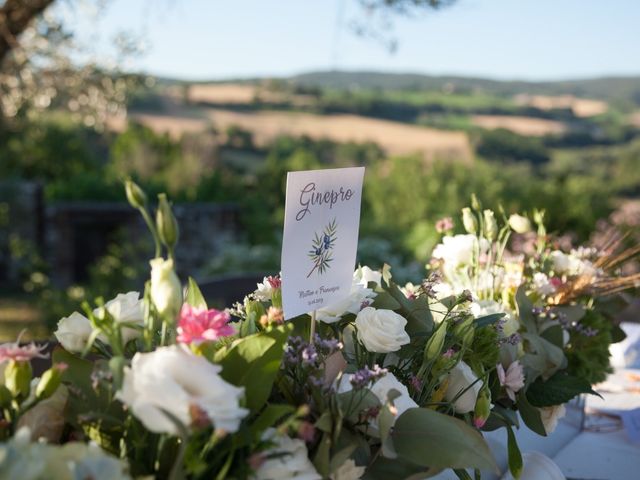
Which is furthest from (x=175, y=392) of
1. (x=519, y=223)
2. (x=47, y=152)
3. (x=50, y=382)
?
(x=47, y=152)

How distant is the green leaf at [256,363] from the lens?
0.83 meters

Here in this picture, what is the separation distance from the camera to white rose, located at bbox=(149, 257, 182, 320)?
2.53ft

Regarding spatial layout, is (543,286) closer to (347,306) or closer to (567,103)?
(347,306)

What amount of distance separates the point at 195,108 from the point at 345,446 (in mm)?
14392

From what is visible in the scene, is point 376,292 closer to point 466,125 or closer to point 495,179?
point 495,179

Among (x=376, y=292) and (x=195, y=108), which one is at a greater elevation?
(x=376, y=292)

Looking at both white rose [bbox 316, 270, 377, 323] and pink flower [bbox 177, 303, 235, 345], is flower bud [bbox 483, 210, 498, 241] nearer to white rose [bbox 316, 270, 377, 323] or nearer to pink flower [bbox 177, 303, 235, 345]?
white rose [bbox 316, 270, 377, 323]

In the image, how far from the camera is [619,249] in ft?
6.53

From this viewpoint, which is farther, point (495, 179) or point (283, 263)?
point (495, 179)

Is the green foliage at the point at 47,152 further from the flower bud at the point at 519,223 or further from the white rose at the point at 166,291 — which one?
the white rose at the point at 166,291

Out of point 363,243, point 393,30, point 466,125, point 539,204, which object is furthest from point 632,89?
point 393,30

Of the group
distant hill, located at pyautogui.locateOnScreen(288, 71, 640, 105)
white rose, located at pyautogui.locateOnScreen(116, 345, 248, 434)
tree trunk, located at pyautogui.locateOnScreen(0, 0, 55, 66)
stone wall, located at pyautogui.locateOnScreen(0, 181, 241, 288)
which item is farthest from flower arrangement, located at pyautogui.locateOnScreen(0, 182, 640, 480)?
distant hill, located at pyautogui.locateOnScreen(288, 71, 640, 105)

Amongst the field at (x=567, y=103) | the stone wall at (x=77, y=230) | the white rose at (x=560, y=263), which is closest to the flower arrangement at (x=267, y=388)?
the white rose at (x=560, y=263)

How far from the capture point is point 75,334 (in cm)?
89
